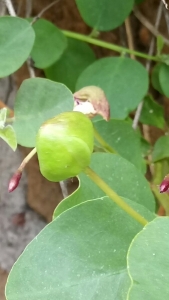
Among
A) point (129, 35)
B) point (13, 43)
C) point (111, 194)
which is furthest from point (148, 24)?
point (111, 194)

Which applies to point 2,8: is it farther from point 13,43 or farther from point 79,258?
point 79,258

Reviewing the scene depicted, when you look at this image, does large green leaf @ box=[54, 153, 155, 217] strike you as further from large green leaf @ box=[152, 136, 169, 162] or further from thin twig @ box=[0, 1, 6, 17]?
thin twig @ box=[0, 1, 6, 17]

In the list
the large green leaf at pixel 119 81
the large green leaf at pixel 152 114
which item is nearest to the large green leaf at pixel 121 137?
the large green leaf at pixel 119 81

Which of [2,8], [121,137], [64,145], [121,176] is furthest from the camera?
[2,8]

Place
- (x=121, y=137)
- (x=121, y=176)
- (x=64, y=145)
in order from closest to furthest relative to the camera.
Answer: (x=64, y=145) → (x=121, y=176) → (x=121, y=137)

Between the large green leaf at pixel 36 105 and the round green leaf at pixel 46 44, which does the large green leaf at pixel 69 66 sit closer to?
the round green leaf at pixel 46 44

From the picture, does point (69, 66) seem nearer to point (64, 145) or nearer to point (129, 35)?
point (129, 35)

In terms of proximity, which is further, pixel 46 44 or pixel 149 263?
pixel 46 44

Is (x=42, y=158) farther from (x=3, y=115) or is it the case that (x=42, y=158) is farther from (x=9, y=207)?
(x=9, y=207)

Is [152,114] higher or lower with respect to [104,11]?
lower
